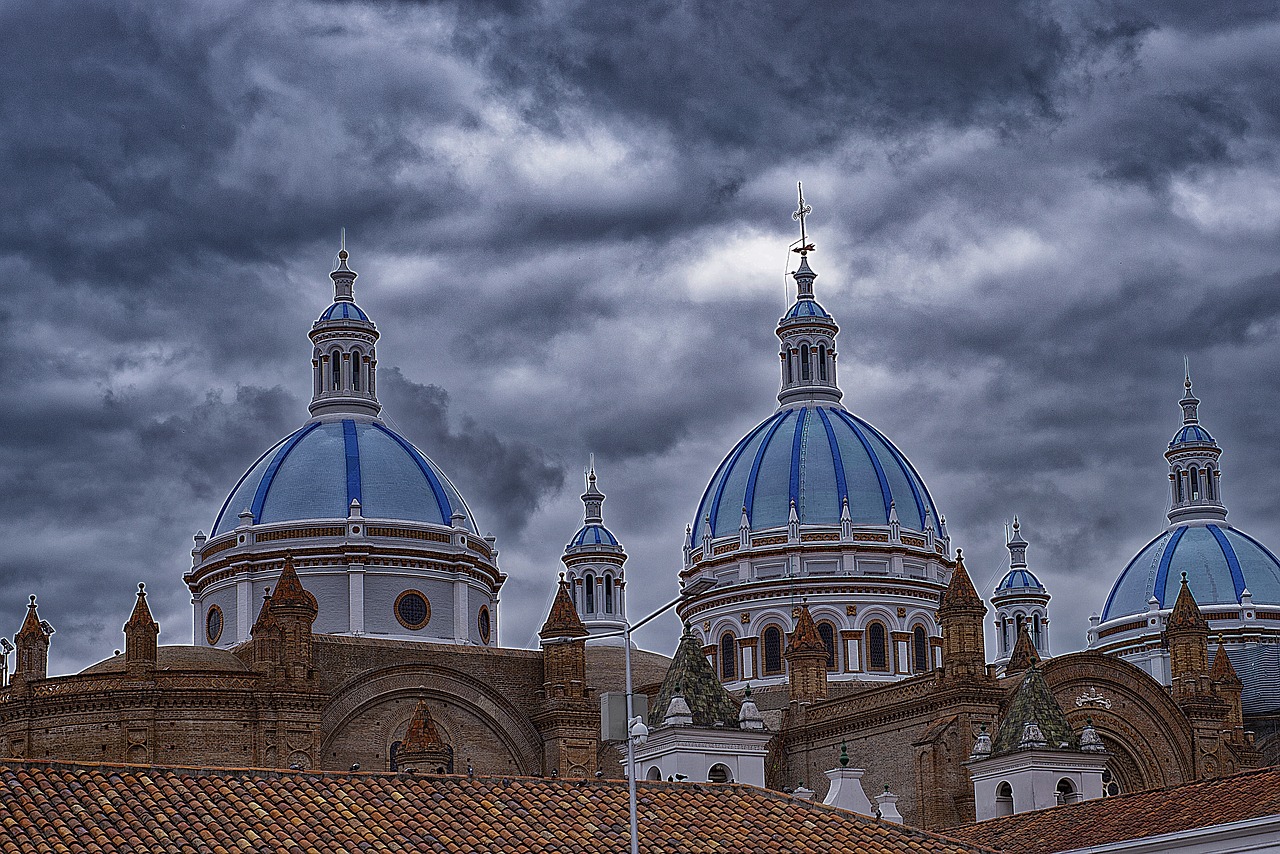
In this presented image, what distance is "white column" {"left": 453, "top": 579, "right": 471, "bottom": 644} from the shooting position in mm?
65625

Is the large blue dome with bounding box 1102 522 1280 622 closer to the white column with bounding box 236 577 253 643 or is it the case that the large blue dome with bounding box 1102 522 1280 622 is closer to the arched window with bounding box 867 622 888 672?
the arched window with bounding box 867 622 888 672

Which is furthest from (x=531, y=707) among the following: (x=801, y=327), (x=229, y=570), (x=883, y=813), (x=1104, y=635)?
(x=1104, y=635)

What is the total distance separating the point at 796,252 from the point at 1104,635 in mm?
19149

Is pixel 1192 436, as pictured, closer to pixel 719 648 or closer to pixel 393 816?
pixel 719 648

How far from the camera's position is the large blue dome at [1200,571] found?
79.9 m

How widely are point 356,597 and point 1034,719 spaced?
22.6 metres

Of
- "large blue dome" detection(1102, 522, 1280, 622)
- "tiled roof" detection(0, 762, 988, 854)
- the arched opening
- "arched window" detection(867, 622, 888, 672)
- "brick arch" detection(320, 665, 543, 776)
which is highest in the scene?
"large blue dome" detection(1102, 522, 1280, 622)

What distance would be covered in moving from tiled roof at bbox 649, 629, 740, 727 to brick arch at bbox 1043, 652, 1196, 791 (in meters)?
12.3

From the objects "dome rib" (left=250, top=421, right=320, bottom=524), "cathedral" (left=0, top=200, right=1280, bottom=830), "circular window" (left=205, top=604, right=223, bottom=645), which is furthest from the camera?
"dome rib" (left=250, top=421, right=320, bottom=524)

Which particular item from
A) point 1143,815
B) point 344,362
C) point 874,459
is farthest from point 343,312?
point 1143,815

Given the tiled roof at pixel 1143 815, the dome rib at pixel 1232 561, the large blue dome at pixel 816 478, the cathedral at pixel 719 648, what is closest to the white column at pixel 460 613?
the cathedral at pixel 719 648

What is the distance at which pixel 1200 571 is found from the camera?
80.8 metres

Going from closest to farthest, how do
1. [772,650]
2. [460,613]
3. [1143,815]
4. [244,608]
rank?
[1143,815] → [244,608] → [460,613] → [772,650]

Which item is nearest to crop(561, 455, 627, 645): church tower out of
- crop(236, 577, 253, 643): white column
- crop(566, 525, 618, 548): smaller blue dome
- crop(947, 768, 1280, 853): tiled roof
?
crop(566, 525, 618, 548): smaller blue dome
